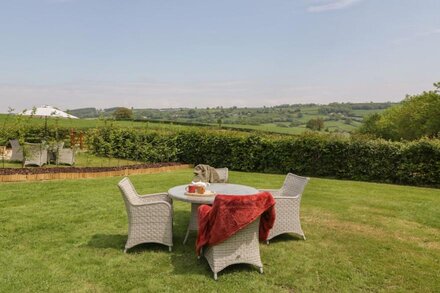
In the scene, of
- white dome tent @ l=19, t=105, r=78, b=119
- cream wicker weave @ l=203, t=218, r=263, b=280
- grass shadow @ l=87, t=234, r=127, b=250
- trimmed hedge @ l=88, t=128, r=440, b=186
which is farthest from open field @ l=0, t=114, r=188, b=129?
cream wicker weave @ l=203, t=218, r=263, b=280

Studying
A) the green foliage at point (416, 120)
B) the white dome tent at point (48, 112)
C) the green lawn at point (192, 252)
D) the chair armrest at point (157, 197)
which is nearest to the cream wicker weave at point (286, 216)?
the green lawn at point (192, 252)

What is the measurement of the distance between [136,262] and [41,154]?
9.39 metres

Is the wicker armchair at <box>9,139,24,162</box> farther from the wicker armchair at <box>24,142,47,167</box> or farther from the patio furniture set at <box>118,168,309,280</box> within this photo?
the patio furniture set at <box>118,168,309,280</box>

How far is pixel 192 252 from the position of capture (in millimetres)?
5145

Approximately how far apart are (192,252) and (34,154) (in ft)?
30.9

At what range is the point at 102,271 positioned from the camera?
4.43 meters

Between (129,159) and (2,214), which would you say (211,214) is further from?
(129,159)

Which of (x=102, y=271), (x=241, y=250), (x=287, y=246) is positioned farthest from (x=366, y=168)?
(x=102, y=271)

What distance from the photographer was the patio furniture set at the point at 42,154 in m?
12.3

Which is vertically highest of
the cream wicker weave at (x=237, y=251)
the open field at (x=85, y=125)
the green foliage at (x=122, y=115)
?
the green foliage at (x=122, y=115)

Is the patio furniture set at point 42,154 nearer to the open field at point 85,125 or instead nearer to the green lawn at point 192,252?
the open field at point 85,125

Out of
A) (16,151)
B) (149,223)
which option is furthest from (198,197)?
(16,151)

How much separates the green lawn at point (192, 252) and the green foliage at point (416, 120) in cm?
2692

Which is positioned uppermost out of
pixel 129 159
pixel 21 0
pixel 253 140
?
pixel 21 0
